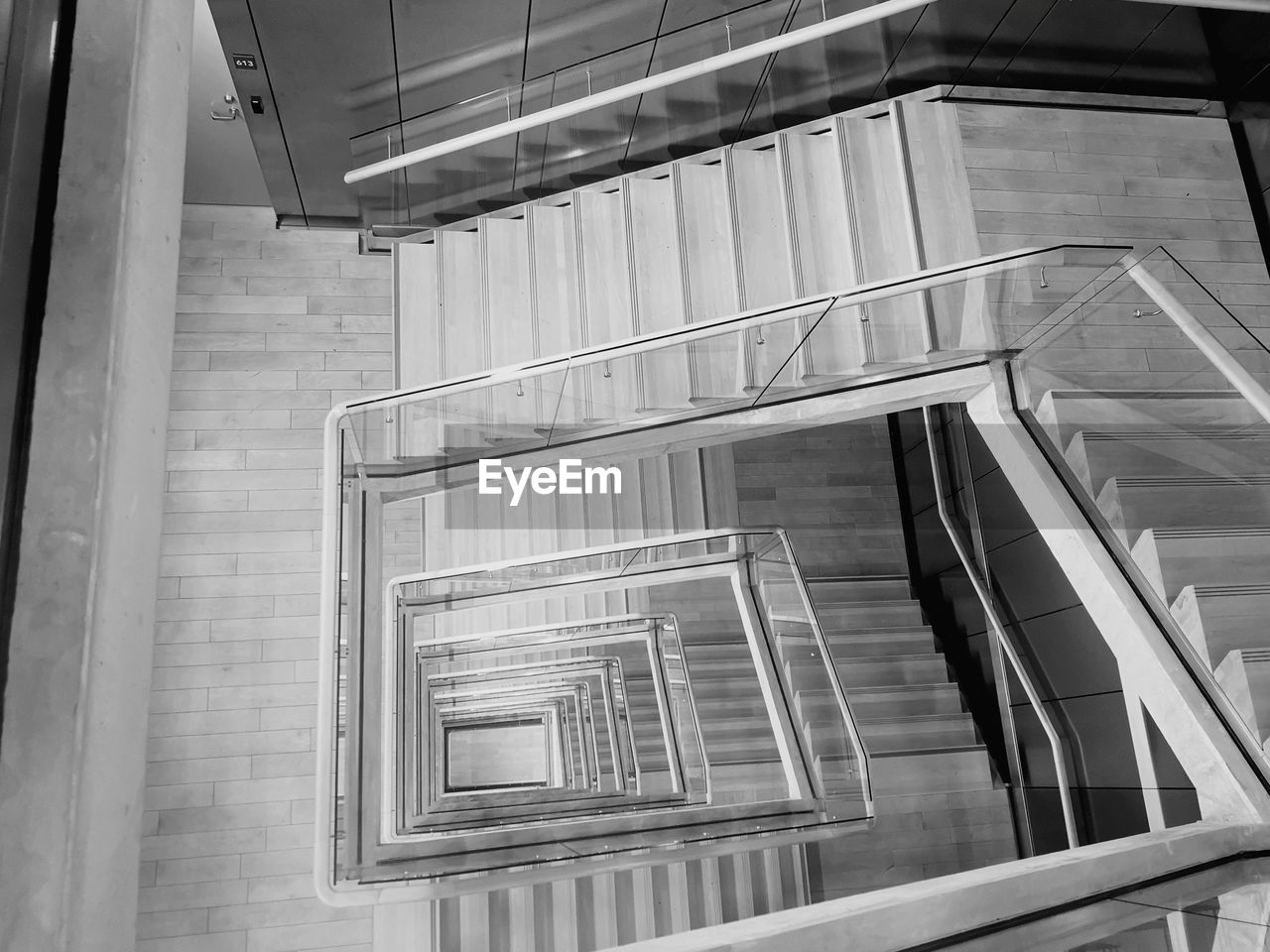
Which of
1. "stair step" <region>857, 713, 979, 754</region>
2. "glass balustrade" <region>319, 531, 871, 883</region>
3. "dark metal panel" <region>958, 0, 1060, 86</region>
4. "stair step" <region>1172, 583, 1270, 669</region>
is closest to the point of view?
"stair step" <region>1172, 583, 1270, 669</region>

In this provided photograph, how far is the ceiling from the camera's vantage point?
3.85 meters

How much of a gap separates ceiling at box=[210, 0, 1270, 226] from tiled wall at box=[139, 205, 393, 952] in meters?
0.47

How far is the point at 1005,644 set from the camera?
3768 millimetres

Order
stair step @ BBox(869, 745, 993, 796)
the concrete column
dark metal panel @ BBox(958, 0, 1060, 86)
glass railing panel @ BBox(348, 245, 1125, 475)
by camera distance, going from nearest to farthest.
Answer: the concrete column, glass railing panel @ BBox(348, 245, 1125, 475), stair step @ BBox(869, 745, 993, 796), dark metal panel @ BBox(958, 0, 1060, 86)

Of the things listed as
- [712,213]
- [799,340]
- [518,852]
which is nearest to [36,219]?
[518,852]

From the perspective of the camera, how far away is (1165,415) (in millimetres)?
2244

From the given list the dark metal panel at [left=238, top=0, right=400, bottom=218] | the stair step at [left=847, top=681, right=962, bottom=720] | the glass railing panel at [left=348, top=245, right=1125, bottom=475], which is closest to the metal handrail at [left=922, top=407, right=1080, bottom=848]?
the stair step at [left=847, top=681, right=962, bottom=720]

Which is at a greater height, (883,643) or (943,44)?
(943,44)

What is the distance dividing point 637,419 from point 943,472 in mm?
1887

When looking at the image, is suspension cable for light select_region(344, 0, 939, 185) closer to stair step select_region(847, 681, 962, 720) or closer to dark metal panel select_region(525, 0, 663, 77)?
dark metal panel select_region(525, 0, 663, 77)

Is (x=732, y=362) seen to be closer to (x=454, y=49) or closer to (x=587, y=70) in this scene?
(x=587, y=70)

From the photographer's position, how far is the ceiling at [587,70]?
12.6 feet

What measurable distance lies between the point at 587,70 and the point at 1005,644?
3122mm

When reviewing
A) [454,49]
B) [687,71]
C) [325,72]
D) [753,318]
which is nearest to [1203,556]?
[753,318]
